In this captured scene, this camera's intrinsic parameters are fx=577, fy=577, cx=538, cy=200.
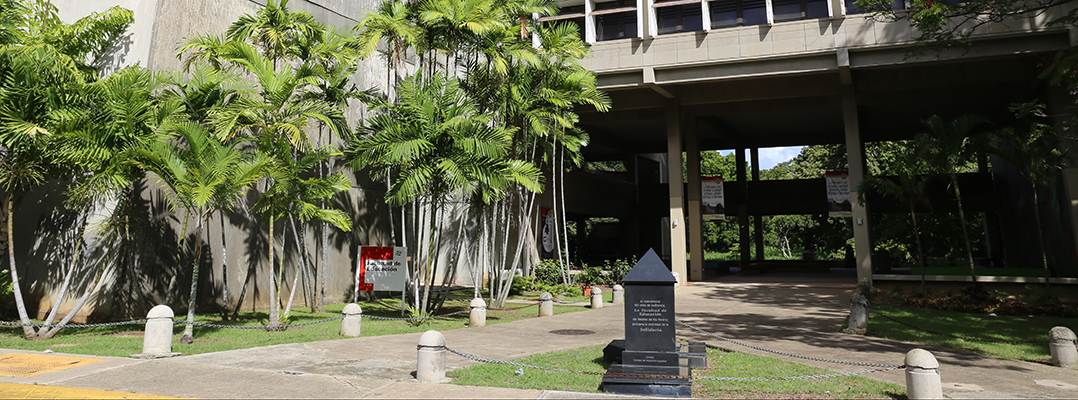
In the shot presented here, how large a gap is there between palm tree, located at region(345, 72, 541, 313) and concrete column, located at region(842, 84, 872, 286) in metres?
13.6

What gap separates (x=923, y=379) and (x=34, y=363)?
10487 mm

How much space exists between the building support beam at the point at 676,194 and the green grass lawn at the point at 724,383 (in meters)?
14.7

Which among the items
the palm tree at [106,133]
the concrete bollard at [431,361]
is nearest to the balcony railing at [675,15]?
the palm tree at [106,133]

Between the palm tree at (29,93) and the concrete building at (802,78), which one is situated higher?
the concrete building at (802,78)

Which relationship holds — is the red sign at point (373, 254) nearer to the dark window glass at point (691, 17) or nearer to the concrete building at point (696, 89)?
the concrete building at point (696, 89)

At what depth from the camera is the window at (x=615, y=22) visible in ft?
77.1

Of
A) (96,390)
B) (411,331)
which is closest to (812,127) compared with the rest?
(411,331)

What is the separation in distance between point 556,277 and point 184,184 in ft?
44.7

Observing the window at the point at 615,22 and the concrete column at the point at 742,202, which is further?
the concrete column at the point at 742,202

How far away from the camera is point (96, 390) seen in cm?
602

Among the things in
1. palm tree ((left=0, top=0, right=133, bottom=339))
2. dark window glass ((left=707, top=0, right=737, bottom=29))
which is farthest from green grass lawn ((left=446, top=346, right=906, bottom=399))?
dark window glass ((left=707, top=0, right=737, bottom=29))

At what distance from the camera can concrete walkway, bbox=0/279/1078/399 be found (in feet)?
20.2

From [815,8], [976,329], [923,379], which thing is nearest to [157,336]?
[923,379]

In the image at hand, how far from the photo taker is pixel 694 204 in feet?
83.1
